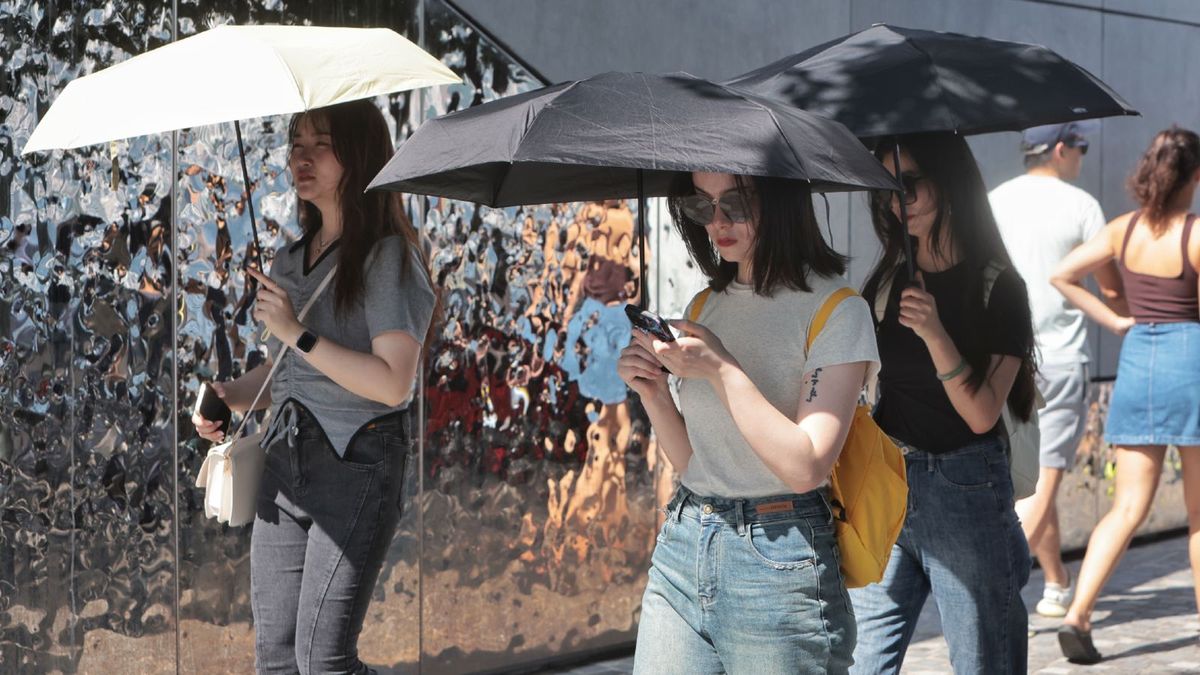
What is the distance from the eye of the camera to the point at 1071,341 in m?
6.66

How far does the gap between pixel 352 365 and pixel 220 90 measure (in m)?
0.68

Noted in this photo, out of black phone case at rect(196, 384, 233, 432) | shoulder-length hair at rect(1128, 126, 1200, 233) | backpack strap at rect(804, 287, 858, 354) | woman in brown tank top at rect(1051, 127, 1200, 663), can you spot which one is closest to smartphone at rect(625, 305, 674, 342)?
backpack strap at rect(804, 287, 858, 354)

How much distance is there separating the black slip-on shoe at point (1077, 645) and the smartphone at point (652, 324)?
12.3 feet

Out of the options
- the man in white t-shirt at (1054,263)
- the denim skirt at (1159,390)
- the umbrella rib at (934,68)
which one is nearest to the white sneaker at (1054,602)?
the man in white t-shirt at (1054,263)

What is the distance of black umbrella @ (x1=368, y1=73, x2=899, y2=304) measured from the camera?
2.62 metres

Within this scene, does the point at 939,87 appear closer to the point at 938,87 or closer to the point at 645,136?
the point at 938,87

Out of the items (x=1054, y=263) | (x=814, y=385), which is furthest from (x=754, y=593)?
(x=1054, y=263)

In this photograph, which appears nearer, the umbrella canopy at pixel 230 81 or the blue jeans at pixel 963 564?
the umbrella canopy at pixel 230 81

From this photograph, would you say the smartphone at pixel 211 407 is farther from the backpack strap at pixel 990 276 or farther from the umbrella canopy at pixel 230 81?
the backpack strap at pixel 990 276

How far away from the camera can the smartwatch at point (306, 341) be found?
352 cm

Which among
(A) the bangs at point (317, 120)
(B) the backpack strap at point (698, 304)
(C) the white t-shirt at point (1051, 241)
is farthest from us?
(C) the white t-shirt at point (1051, 241)

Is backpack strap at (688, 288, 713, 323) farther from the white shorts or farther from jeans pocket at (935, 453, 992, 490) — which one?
the white shorts

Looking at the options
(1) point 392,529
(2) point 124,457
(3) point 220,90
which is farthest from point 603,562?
(3) point 220,90

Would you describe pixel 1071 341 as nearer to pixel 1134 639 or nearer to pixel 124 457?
pixel 1134 639
